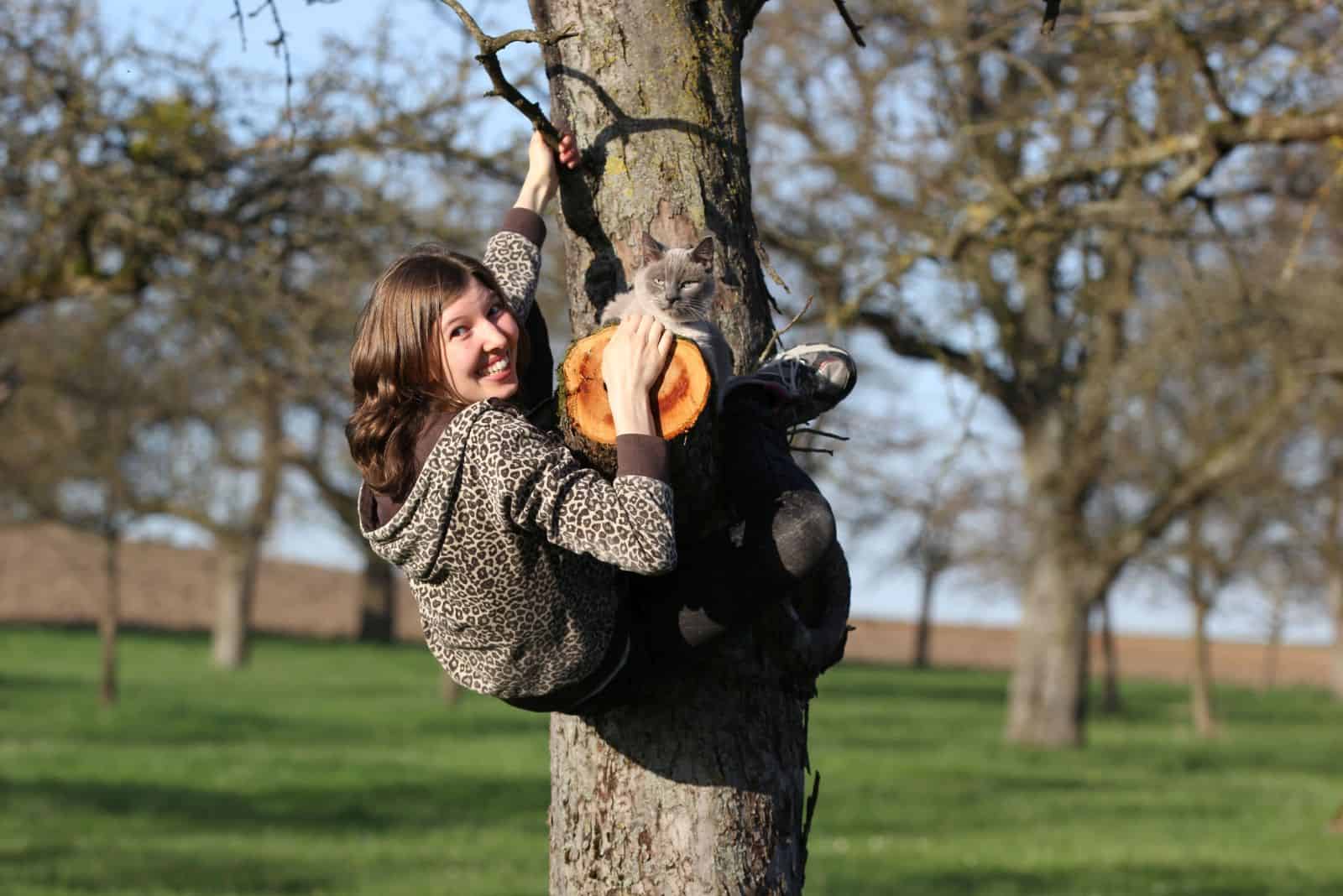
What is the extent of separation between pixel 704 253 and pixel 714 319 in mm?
165

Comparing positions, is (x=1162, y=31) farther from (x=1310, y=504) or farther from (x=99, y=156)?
(x=1310, y=504)

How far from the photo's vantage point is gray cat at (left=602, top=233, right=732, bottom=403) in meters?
2.85

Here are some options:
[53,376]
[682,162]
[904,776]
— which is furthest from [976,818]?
[53,376]

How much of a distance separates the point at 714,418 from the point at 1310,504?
83.7 feet

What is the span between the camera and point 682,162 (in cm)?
316

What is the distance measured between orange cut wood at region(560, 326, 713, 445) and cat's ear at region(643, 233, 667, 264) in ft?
1.21

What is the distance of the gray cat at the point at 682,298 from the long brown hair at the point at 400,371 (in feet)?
1.03

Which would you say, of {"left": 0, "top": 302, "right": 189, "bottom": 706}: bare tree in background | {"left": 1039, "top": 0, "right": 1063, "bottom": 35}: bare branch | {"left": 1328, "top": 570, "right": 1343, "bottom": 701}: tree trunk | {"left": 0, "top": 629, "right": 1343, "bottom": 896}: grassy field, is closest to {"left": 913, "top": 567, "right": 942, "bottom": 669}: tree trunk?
{"left": 1328, "top": 570, "right": 1343, "bottom": 701}: tree trunk

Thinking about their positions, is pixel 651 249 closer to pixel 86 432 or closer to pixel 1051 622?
pixel 1051 622

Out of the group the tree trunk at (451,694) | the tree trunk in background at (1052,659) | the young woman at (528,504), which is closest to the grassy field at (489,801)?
the tree trunk at (451,694)

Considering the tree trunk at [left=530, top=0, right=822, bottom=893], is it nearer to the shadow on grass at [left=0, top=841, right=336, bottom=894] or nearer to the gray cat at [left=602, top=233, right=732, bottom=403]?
the gray cat at [left=602, top=233, right=732, bottom=403]

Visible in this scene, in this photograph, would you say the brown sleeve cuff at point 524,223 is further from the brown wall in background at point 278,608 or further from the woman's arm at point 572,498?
the brown wall in background at point 278,608

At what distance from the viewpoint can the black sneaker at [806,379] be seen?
2893 millimetres

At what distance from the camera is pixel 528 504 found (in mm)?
2564
